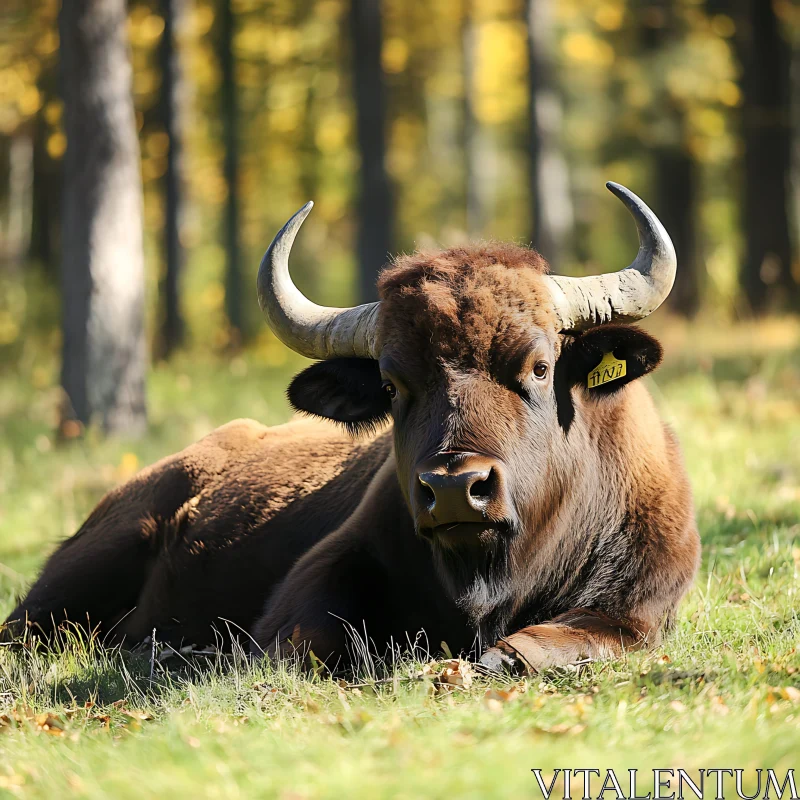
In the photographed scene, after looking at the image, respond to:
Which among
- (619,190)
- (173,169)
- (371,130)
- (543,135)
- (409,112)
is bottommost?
(619,190)

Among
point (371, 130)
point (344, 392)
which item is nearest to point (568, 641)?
point (344, 392)

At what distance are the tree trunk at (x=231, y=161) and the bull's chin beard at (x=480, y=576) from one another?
59.8 feet

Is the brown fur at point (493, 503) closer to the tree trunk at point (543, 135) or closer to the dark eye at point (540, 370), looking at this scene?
the dark eye at point (540, 370)

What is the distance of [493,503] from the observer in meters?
4.59

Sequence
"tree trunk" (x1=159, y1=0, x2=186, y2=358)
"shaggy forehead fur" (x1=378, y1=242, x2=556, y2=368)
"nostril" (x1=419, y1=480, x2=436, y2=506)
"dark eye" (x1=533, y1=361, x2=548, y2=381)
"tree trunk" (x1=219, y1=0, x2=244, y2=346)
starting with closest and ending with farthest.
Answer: "nostril" (x1=419, y1=480, x2=436, y2=506) → "shaggy forehead fur" (x1=378, y1=242, x2=556, y2=368) → "dark eye" (x1=533, y1=361, x2=548, y2=381) → "tree trunk" (x1=159, y1=0, x2=186, y2=358) → "tree trunk" (x1=219, y1=0, x2=244, y2=346)

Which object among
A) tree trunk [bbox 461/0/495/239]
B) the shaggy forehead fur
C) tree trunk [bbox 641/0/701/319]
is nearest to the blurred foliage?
tree trunk [bbox 641/0/701/319]

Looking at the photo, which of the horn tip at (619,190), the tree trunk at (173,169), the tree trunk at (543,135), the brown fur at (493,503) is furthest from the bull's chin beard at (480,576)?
the tree trunk at (543,135)

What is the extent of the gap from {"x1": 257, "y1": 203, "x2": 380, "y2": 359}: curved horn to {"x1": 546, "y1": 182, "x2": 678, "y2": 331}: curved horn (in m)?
1.10

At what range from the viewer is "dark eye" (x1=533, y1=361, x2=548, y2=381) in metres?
5.11

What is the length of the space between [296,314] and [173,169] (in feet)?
60.7

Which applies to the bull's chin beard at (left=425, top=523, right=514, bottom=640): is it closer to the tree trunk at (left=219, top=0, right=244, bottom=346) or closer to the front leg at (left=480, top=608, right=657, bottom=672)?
the front leg at (left=480, top=608, right=657, bottom=672)

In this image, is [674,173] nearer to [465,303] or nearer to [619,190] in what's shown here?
[619,190]

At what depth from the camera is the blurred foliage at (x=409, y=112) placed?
22.1 m

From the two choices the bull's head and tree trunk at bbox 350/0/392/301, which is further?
tree trunk at bbox 350/0/392/301
